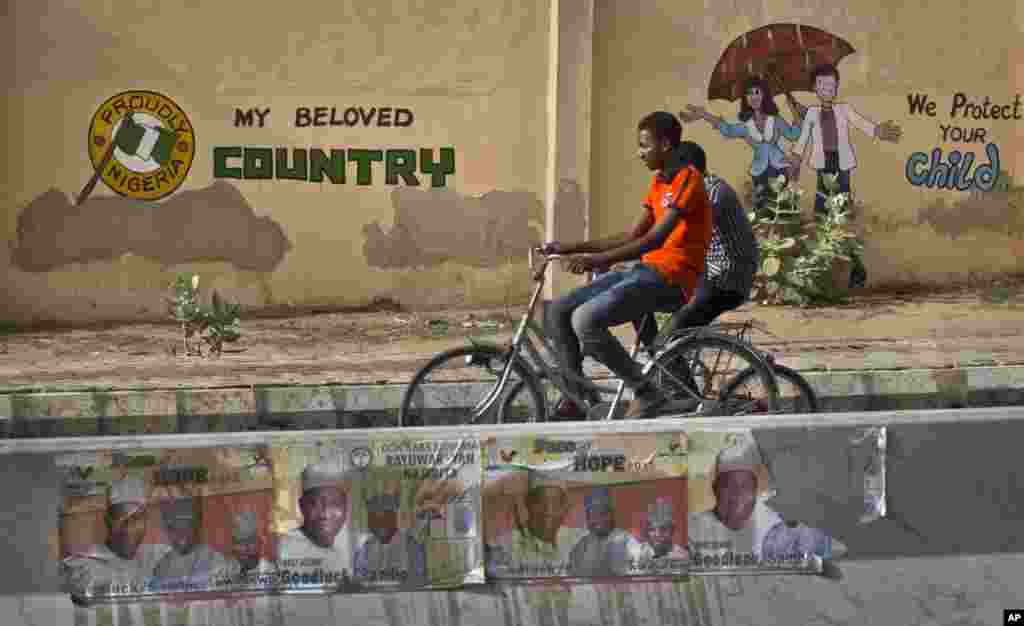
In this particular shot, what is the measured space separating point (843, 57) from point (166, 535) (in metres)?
8.81

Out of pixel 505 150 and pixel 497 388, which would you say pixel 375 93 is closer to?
pixel 505 150

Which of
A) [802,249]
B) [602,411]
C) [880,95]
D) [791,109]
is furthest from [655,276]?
[880,95]

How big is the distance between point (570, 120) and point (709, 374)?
5.23 meters

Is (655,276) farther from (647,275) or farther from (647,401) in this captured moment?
(647,401)

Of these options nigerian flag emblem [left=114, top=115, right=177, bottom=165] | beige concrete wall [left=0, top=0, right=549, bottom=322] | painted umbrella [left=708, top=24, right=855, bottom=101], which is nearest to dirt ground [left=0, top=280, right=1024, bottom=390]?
beige concrete wall [left=0, top=0, right=549, bottom=322]

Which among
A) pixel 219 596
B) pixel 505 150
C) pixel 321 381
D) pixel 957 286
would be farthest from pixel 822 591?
pixel 957 286

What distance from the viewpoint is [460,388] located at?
7629 millimetres

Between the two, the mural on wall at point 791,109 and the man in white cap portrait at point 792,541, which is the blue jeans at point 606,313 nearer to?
the man in white cap portrait at point 792,541

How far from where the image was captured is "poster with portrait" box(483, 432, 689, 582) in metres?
5.46

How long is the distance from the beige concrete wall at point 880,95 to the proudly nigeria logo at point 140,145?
9.66ft

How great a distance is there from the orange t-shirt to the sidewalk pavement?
0.80 meters

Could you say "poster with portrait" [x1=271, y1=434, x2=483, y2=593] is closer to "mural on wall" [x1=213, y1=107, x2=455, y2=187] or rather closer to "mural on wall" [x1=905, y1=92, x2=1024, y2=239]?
"mural on wall" [x1=213, y1=107, x2=455, y2=187]

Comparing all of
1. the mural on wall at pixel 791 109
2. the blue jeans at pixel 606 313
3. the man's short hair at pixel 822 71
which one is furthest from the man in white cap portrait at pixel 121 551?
the man's short hair at pixel 822 71

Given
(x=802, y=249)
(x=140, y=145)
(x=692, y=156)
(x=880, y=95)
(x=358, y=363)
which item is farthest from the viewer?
(x=880, y=95)
